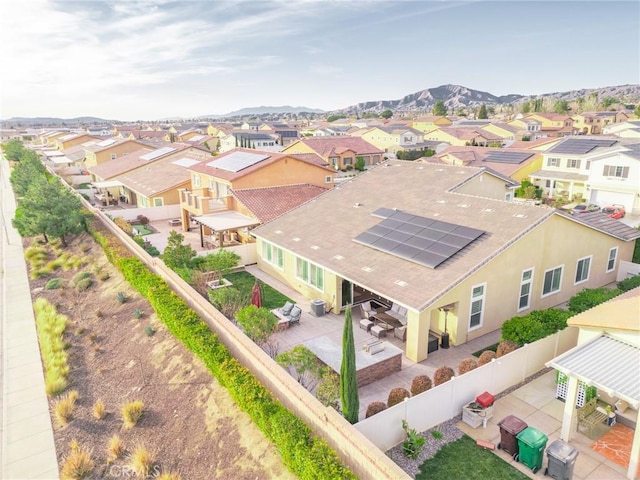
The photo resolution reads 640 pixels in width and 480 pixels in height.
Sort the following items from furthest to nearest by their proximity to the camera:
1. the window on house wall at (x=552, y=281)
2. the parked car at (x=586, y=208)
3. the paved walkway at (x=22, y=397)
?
1. the parked car at (x=586, y=208)
2. the window on house wall at (x=552, y=281)
3. the paved walkway at (x=22, y=397)

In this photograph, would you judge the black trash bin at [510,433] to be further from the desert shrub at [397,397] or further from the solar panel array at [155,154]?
the solar panel array at [155,154]

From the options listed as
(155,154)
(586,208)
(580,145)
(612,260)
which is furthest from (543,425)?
(155,154)

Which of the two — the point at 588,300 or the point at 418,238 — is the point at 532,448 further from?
the point at 418,238

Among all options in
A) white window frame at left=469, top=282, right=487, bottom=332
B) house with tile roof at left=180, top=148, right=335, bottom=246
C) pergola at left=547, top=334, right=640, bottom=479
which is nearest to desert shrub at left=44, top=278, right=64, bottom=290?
house with tile roof at left=180, top=148, right=335, bottom=246

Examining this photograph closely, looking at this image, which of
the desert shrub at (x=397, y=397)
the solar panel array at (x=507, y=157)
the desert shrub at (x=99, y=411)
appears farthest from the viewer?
the solar panel array at (x=507, y=157)

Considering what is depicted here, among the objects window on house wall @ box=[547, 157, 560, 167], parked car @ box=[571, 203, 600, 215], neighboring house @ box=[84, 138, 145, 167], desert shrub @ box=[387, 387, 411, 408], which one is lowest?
parked car @ box=[571, 203, 600, 215]

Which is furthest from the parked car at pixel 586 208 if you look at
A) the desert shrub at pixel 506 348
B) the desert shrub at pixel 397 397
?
the desert shrub at pixel 397 397

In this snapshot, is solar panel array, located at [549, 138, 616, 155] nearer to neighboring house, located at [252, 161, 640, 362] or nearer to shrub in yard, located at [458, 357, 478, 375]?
neighboring house, located at [252, 161, 640, 362]
